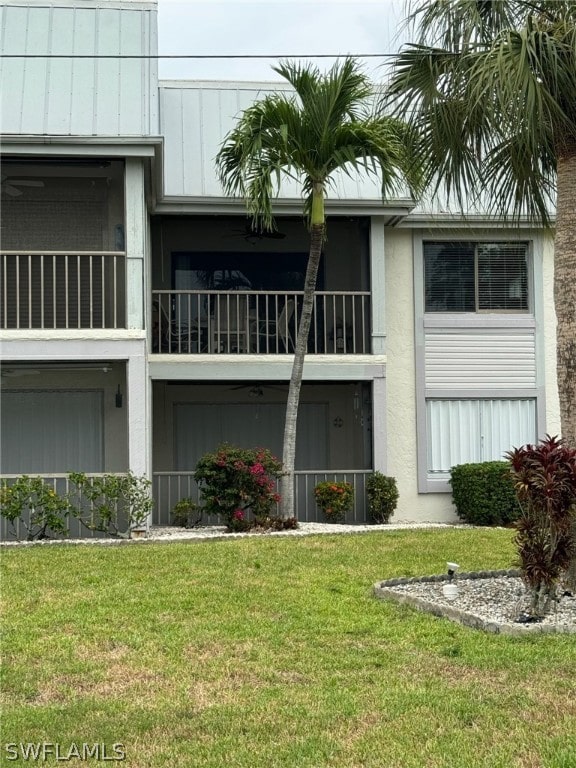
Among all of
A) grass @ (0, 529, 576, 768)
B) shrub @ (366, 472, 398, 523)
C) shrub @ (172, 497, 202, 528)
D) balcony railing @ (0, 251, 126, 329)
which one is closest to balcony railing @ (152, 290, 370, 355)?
balcony railing @ (0, 251, 126, 329)

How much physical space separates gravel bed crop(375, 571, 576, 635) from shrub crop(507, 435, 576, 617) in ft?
0.77

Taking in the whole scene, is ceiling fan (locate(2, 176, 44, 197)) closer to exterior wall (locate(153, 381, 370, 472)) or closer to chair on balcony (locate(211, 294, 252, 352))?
chair on balcony (locate(211, 294, 252, 352))

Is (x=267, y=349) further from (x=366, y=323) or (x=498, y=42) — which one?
(x=498, y=42)

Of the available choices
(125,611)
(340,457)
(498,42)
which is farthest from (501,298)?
(125,611)

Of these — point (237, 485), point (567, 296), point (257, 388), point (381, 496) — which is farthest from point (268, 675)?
point (257, 388)

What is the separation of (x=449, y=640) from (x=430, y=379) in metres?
10.7

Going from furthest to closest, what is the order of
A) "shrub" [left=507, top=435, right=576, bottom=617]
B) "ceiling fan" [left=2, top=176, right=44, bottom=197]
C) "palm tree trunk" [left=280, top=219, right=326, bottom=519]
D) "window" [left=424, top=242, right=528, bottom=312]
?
"window" [left=424, top=242, right=528, bottom=312] → "ceiling fan" [left=2, top=176, right=44, bottom=197] → "palm tree trunk" [left=280, top=219, right=326, bottom=519] → "shrub" [left=507, top=435, right=576, bottom=617]

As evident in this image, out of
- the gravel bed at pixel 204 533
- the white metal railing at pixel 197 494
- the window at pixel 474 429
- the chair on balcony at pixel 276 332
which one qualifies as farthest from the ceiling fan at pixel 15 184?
the window at pixel 474 429

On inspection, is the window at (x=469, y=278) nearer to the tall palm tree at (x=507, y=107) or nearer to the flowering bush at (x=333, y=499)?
the flowering bush at (x=333, y=499)

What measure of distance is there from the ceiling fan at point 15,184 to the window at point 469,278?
6.54m

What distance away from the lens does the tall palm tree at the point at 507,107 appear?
8.54m

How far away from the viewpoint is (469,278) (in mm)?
17766

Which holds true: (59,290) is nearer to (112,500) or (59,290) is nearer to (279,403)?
(112,500)

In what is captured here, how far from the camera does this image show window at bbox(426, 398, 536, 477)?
17547 mm
